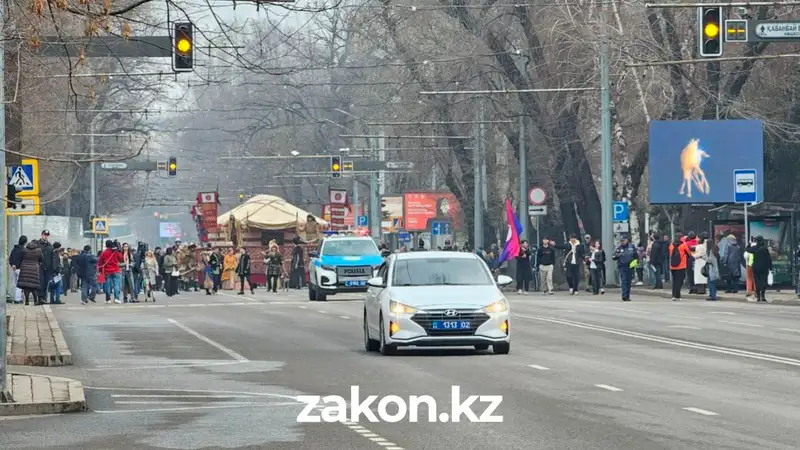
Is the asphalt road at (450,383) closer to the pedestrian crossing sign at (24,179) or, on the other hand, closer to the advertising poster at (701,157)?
the pedestrian crossing sign at (24,179)

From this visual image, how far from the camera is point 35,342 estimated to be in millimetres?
27953

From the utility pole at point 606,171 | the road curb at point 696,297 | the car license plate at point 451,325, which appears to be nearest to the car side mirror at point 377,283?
the car license plate at point 451,325

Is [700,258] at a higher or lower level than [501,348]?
higher

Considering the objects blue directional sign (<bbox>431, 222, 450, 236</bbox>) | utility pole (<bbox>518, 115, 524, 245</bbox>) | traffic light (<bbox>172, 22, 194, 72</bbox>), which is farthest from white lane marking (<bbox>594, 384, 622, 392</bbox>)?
blue directional sign (<bbox>431, 222, 450, 236</bbox>)

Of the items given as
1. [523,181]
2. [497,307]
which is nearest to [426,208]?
[523,181]

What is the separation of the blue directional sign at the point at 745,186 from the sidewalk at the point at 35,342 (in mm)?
18298

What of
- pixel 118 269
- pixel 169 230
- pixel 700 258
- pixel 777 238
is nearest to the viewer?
pixel 700 258

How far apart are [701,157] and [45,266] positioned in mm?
19358

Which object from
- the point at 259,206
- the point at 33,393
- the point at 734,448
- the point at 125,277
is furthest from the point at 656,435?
the point at 259,206

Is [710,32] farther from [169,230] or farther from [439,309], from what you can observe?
[169,230]

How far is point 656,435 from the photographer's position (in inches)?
557

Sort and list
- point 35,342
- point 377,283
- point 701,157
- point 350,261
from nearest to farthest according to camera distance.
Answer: point 377,283 < point 35,342 < point 350,261 < point 701,157

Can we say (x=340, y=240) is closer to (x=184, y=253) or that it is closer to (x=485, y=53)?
(x=485, y=53)

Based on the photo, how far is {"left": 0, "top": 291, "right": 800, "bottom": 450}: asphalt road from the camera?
1436cm
